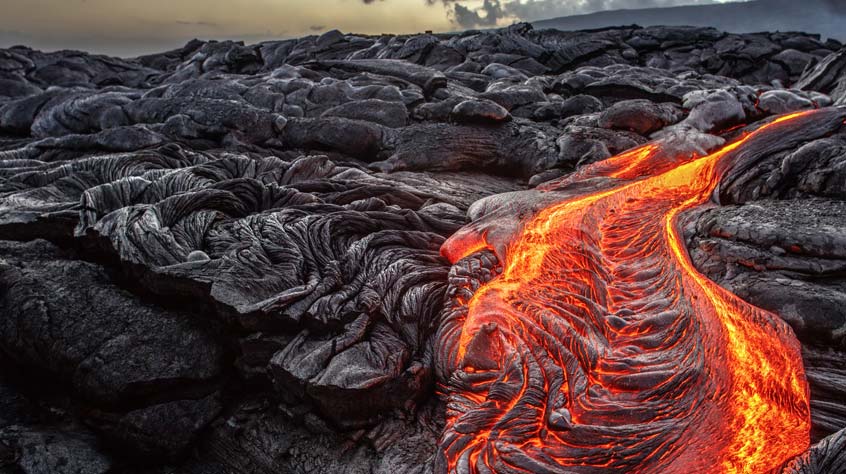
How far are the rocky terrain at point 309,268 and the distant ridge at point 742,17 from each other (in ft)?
192

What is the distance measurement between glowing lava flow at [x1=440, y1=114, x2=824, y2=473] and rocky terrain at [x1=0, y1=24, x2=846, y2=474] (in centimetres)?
29

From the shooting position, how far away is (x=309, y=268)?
6195 millimetres

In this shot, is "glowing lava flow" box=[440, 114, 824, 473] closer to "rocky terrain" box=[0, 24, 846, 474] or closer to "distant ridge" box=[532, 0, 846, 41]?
"rocky terrain" box=[0, 24, 846, 474]

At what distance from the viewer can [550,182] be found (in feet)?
29.9

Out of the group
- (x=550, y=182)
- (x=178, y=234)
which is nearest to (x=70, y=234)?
(x=178, y=234)

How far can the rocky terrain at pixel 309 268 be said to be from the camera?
4.87 metres

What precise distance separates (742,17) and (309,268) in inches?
3354

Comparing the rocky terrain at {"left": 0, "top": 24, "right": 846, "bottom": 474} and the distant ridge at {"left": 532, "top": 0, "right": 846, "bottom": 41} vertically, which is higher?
the distant ridge at {"left": 532, "top": 0, "right": 846, "bottom": 41}

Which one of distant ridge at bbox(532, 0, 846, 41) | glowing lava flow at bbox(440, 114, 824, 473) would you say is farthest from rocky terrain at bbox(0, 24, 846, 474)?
distant ridge at bbox(532, 0, 846, 41)

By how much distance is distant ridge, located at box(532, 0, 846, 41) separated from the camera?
195ft

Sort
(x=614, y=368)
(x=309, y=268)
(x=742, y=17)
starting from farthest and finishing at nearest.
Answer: (x=742, y=17) < (x=309, y=268) < (x=614, y=368)

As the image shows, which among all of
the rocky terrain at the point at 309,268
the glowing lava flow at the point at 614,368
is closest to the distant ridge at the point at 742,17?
the rocky terrain at the point at 309,268

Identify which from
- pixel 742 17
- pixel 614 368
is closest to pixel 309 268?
pixel 614 368

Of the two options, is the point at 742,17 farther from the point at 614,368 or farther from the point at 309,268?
the point at 309,268
